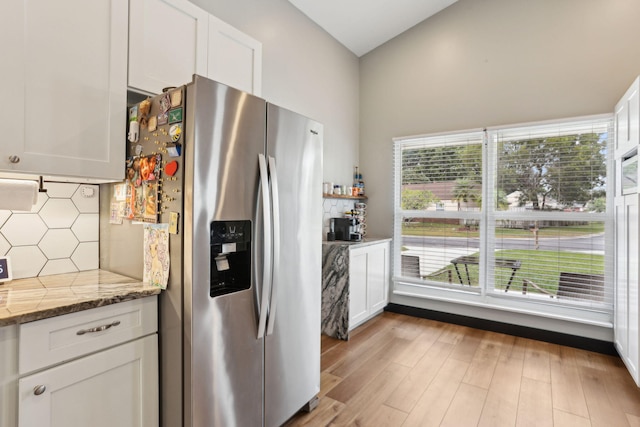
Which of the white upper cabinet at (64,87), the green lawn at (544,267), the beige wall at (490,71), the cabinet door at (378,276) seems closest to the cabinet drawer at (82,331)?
the white upper cabinet at (64,87)

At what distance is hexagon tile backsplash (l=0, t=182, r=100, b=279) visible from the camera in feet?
5.29

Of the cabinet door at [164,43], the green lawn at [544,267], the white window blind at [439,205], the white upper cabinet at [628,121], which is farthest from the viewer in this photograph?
the white window blind at [439,205]

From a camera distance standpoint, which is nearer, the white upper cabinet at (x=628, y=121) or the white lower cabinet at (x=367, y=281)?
the white upper cabinet at (x=628, y=121)

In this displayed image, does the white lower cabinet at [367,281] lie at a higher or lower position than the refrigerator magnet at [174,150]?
lower

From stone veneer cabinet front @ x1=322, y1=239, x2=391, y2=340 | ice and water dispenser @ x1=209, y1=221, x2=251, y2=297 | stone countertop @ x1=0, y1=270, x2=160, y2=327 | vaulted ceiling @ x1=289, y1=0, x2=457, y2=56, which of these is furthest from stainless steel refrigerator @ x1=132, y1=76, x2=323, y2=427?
vaulted ceiling @ x1=289, y1=0, x2=457, y2=56

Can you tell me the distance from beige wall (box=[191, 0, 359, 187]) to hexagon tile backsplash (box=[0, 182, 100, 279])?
4.94ft

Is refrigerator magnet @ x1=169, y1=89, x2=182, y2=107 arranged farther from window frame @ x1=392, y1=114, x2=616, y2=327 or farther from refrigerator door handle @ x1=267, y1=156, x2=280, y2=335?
window frame @ x1=392, y1=114, x2=616, y2=327

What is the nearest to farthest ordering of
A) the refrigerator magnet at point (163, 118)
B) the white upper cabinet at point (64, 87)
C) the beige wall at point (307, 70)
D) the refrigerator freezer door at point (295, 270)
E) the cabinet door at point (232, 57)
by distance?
the white upper cabinet at point (64, 87)
the refrigerator magnet at point (163, 118)
the refrigerator freezer door at point (295, 270)
the cabinet door at point (232, 57)
the beige wall at point (307, 70)

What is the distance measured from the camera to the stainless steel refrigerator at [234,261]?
137 centimetres

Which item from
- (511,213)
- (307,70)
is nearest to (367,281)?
(511,213)

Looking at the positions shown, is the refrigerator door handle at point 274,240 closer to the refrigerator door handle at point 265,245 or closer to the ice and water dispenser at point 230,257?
the refrigerator door handle at point 265,245

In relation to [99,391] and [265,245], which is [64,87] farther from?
[99,391]

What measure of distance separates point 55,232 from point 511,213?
3.65m

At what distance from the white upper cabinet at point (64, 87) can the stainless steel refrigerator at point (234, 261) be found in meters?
0.21
